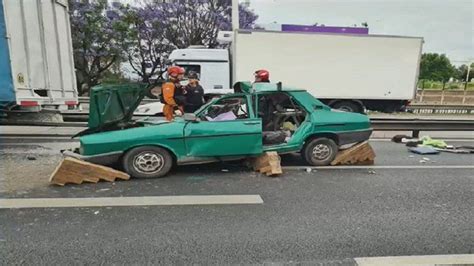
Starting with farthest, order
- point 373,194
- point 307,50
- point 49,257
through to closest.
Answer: point 307,50, point 373,194, point 49,257

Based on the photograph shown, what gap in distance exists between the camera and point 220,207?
14.1 feet

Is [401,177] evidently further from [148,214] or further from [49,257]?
[49,257]

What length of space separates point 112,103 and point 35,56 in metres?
2.57

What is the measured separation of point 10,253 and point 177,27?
23280mm

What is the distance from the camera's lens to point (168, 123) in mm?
5594

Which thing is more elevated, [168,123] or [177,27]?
[177,27]

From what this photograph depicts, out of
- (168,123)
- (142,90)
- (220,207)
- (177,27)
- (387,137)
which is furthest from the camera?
(177,27)

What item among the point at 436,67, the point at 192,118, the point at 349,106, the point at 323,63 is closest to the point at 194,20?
the point at 323,63

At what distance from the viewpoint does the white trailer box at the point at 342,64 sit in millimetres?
13945

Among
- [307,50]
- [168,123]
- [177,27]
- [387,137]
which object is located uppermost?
[177,27]

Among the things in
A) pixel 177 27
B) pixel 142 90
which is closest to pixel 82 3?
pixel 177 27

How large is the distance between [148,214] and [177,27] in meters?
22.5

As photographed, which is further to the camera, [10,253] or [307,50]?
[307,50]

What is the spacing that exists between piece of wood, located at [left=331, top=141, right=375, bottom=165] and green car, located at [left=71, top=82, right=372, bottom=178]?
0.14 metres
